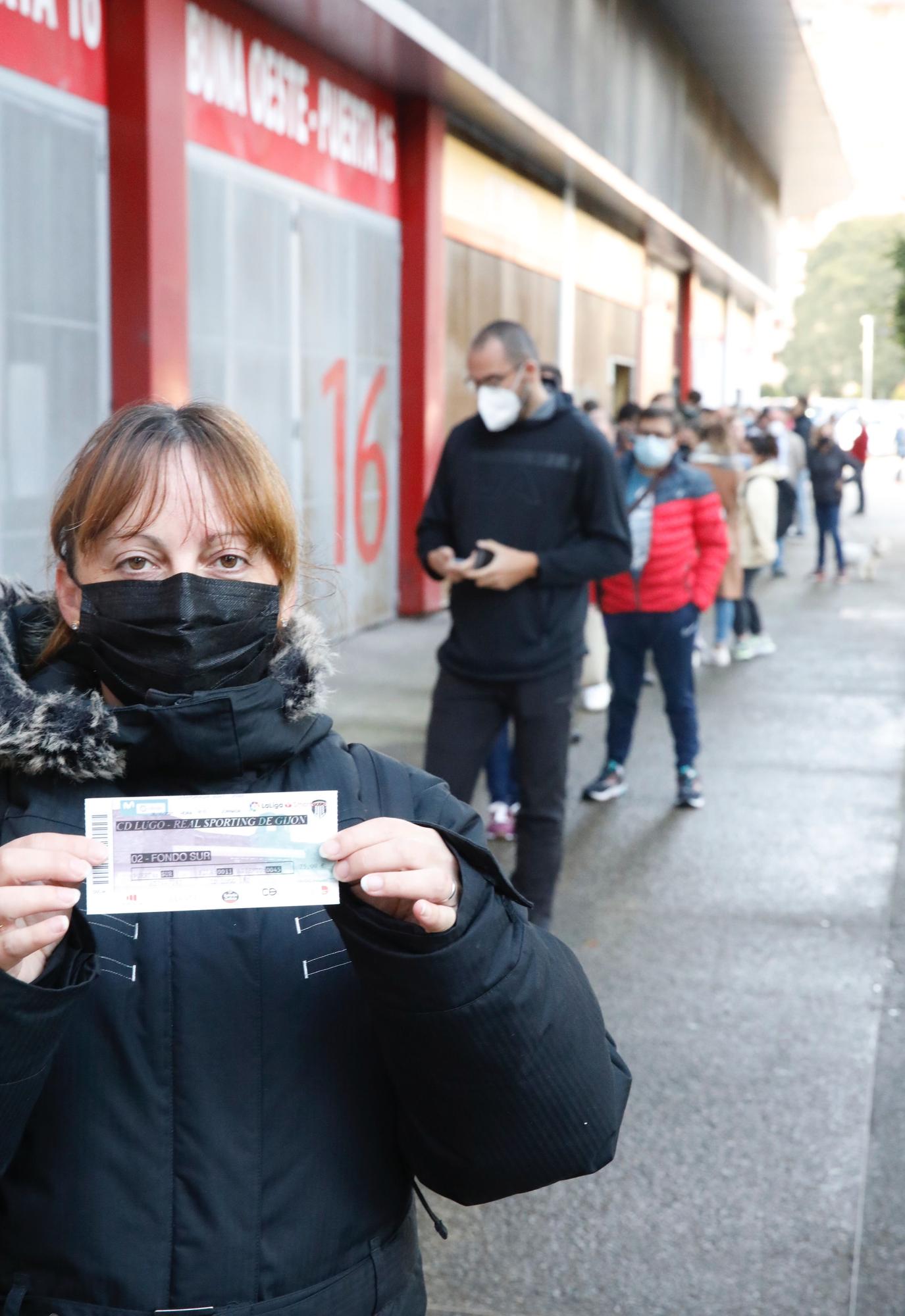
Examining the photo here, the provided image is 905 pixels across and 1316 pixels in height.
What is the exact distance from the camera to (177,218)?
9320 mm

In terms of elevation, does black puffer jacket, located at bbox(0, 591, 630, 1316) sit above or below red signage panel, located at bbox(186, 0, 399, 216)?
below

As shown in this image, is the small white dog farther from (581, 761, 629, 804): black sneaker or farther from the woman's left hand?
the woman's left hand

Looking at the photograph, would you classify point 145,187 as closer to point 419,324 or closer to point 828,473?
point 419,324

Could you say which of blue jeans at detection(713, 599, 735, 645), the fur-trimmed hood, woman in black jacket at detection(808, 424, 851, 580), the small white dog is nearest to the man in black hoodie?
the fur-trimmed hood

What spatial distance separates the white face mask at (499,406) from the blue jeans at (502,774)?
Result: 2027 millimetres

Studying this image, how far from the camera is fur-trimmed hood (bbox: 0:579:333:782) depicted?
1676 mm

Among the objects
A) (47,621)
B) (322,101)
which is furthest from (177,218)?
(47,621)

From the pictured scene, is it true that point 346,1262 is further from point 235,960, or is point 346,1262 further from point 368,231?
point 368,231

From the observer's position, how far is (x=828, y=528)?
1855cm

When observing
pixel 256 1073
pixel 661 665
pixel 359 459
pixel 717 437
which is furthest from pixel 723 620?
pixel 256 1073

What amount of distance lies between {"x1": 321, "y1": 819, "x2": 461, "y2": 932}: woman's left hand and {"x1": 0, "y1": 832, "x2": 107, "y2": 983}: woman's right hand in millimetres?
219

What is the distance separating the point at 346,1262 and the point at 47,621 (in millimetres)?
805

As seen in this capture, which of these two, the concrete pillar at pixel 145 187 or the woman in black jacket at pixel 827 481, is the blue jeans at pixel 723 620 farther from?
the woman in black jacket at pixel 827 481

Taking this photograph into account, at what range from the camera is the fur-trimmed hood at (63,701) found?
168 cm
